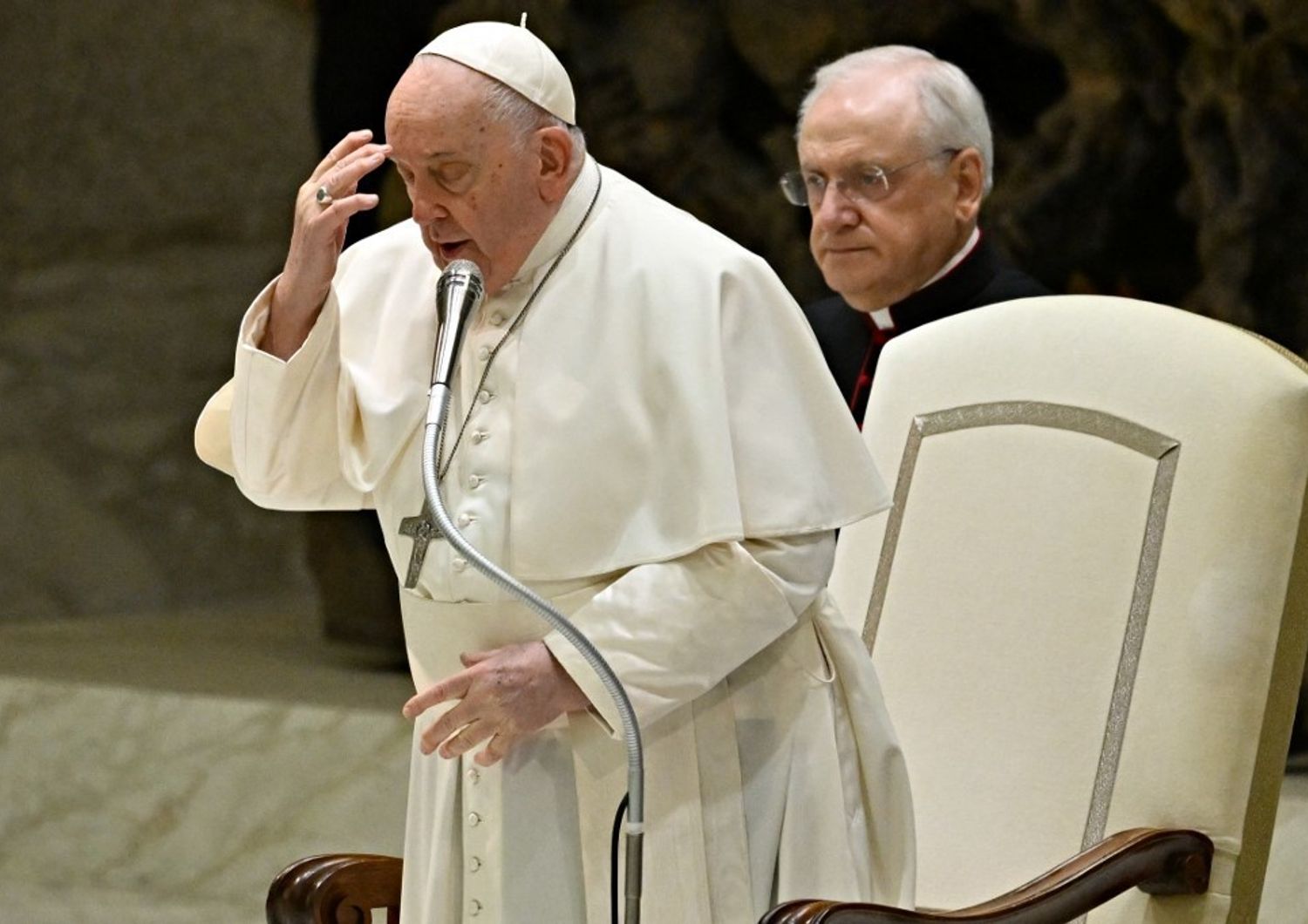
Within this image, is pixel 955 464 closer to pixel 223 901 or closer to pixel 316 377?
pixel 316 377

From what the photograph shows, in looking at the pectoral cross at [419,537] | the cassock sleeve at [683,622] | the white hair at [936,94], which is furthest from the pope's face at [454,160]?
the white hair at [936,94]

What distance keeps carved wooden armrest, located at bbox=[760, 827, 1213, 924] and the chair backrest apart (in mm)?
34

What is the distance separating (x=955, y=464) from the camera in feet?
9.77

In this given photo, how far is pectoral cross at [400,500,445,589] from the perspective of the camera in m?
2.28

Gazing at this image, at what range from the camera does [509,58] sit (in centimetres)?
220

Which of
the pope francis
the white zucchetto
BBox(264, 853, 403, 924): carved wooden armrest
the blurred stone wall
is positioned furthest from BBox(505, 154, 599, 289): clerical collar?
the blurred stone wall

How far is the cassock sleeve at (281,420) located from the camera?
7.37 feet

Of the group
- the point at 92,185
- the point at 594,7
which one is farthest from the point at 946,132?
the point at 92,185

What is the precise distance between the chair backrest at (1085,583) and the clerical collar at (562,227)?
2.80 ft

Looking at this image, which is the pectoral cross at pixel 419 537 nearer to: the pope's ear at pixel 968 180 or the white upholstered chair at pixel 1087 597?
the white upholstered chair at pixel 1087 597

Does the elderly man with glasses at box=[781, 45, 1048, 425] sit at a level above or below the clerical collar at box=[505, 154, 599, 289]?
above

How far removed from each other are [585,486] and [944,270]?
182cm

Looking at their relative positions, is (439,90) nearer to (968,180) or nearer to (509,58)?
(509,58)

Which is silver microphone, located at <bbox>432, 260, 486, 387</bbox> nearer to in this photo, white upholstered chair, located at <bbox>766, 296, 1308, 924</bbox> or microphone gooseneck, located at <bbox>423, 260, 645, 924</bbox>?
microphone gooseneck, located at <bbox>423, 260, 645, 924</bbox>
